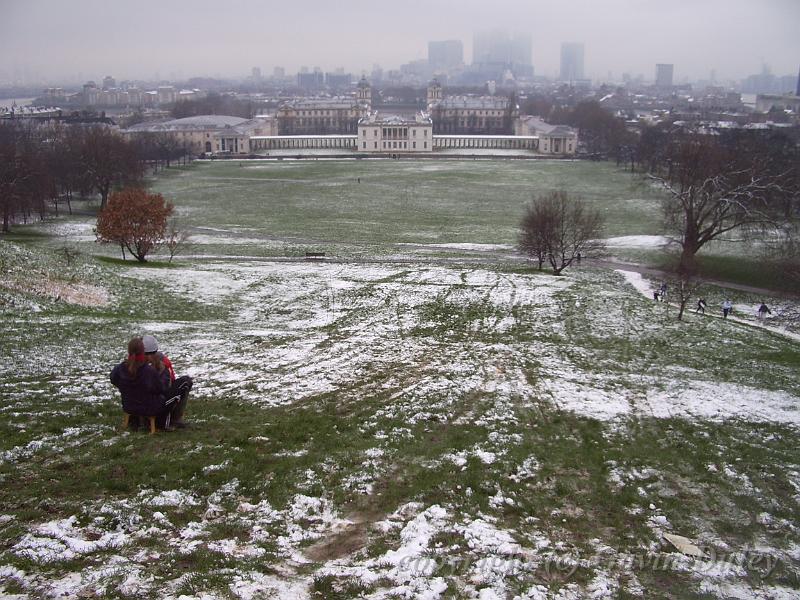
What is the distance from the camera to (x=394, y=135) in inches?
4963

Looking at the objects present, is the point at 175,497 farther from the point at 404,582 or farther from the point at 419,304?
the point at 419,304

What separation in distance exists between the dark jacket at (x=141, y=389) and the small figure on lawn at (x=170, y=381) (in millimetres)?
111

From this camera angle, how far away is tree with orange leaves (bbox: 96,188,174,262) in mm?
31047

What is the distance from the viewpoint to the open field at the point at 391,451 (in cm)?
685

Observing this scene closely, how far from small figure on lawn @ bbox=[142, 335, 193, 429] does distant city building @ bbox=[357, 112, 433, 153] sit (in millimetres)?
118929

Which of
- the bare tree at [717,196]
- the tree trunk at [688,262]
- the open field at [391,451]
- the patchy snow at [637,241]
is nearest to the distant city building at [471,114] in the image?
the bare tree at [717,196]

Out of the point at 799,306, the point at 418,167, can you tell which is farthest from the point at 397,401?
the point at 418,167

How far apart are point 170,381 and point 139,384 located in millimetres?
489

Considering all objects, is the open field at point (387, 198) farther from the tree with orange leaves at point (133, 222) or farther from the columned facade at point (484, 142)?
the columned facade at point (484, 142)

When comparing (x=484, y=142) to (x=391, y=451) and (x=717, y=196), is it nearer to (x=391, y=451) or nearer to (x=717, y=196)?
(x=717, y=196)

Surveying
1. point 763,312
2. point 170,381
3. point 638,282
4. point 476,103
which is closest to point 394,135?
point 476,103

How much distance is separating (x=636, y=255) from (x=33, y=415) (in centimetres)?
3461

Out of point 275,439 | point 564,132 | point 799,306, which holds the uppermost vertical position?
point 564,132

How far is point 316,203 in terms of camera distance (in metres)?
61.2
